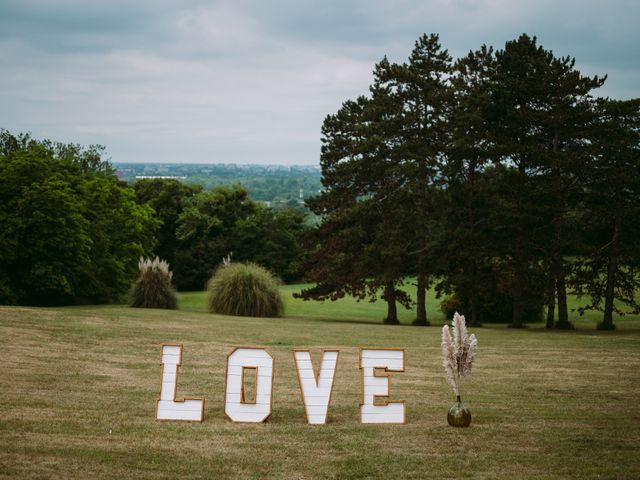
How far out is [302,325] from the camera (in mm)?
30203

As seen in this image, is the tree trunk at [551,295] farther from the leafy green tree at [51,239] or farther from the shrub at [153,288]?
the leafy green tree at [51,239]

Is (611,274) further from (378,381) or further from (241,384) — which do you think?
(241,384)

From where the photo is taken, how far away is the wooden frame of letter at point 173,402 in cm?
1175

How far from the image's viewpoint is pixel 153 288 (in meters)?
34.9

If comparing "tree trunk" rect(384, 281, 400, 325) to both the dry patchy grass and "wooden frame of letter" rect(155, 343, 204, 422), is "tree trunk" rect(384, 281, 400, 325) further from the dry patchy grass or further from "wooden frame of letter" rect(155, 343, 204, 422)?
"wooden frame of letter" rect(155, 343, 204, 422)

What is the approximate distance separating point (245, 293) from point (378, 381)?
2289 centimetres

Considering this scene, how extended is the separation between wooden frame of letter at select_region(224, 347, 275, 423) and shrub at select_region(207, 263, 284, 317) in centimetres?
2223

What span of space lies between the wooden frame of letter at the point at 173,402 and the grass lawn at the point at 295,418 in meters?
0.21

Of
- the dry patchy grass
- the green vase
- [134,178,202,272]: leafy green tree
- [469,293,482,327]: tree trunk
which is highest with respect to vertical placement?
[134,178,202,272]: leafy green tree

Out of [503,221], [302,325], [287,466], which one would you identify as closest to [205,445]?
[287,466]

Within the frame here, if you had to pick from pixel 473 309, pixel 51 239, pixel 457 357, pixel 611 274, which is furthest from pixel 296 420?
pixel 51 239

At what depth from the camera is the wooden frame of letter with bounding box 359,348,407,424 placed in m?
11.7

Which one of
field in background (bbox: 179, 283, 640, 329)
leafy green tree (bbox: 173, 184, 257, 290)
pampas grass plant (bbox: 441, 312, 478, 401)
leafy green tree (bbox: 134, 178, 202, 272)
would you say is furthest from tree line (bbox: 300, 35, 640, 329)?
leafy green tree (bbox: 134, 178, 202, 272)

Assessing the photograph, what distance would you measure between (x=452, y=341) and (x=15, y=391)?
7166 mm
